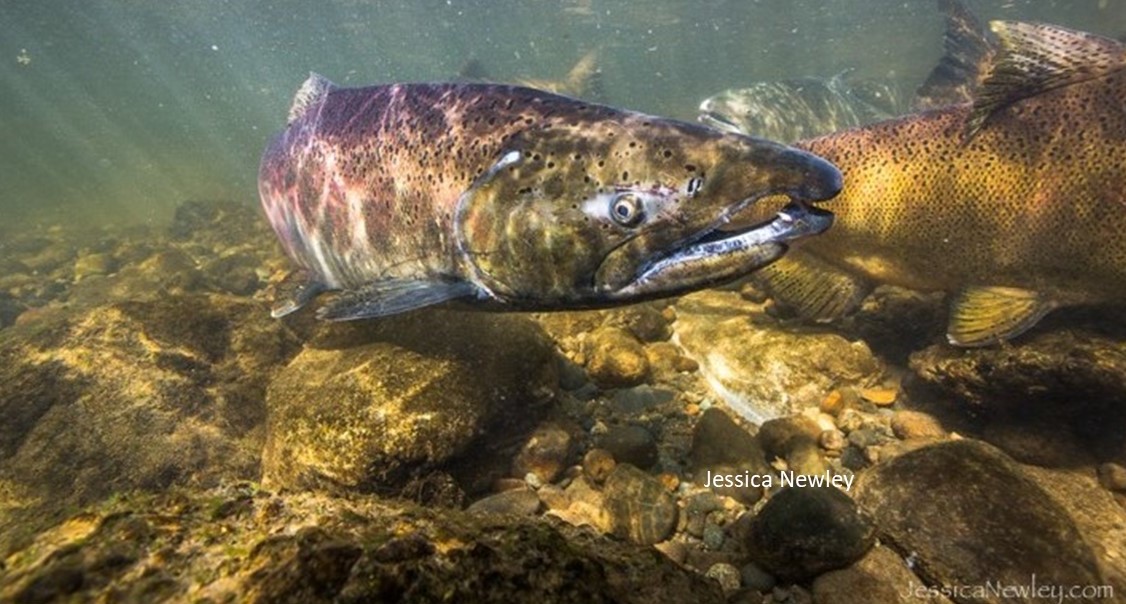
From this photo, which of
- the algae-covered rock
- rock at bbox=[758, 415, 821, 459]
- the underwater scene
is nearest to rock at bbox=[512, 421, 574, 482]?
the underwater scene

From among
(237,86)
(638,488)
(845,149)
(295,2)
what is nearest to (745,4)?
(295,2)

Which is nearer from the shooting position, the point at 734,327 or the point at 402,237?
the point at 402,237

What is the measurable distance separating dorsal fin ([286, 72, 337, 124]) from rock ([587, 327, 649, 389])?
138 inches

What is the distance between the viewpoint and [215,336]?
5246mm

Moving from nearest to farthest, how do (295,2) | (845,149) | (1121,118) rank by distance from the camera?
1. (1121,118)
2. (845,149)
3. (295,2)

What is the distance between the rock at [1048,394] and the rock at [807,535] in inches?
77.0

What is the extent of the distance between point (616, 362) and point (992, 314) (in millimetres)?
2884

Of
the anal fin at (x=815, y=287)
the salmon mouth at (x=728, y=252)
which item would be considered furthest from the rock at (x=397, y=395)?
the anal fin at (x=815, y=287)

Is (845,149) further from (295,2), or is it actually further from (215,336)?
(295,2)

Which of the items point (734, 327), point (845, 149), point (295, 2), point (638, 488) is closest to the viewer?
point (638, 488)

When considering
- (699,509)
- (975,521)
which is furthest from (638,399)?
(975,521)

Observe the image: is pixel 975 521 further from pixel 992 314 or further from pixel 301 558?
pixel 301 558

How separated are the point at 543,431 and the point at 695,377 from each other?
1.69 m

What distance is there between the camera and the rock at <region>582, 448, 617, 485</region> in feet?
13.2
